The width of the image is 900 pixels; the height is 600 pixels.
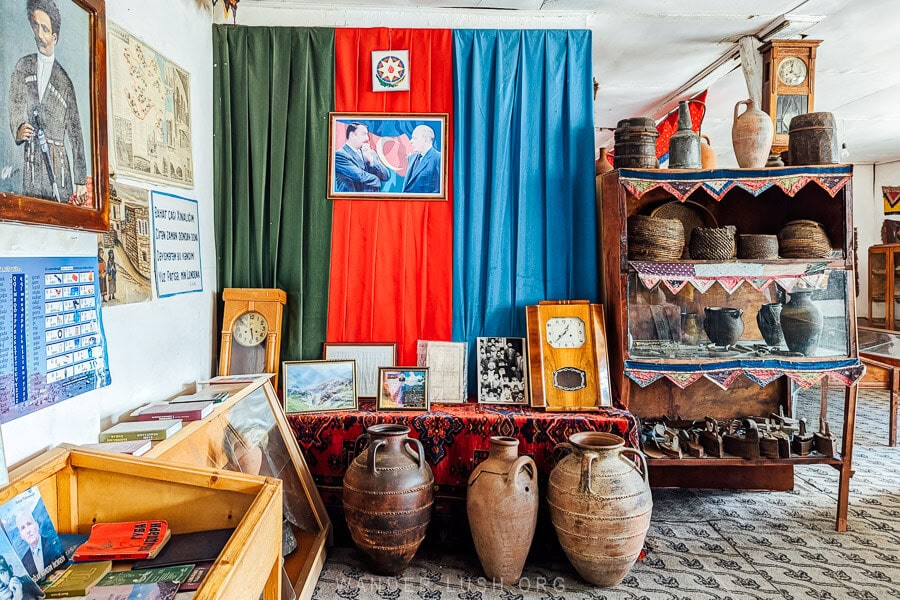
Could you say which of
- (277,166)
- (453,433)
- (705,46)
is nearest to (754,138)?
(705,46)

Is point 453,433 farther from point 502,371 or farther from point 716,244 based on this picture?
point 716,244

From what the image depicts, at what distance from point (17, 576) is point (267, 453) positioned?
4.11 ft

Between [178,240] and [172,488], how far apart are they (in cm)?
152

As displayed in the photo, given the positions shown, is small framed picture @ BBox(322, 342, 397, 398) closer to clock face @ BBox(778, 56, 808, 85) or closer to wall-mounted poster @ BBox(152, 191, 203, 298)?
wall-mounted poster @ BBox(152, 191, 203, 298)

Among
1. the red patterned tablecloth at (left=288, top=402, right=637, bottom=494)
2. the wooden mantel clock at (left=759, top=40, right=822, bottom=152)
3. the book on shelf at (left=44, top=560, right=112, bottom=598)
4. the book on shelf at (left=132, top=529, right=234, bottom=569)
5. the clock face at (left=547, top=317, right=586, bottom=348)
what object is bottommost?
the red patterned tablecloth at (left=288, top=402, right=637, bottom=494)

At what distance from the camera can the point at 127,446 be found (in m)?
1.68

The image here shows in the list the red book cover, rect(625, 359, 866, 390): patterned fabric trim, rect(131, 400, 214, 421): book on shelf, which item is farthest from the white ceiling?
the red book cover

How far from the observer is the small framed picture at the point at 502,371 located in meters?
2.97

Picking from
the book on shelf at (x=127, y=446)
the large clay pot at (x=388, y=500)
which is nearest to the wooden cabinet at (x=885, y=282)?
the large clay pot at (x=388, y=500)

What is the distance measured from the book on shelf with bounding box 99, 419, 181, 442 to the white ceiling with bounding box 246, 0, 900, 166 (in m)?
2.37

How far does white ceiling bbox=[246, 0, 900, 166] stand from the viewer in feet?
10.2

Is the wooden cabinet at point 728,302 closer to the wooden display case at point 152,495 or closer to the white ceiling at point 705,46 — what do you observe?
the white ceiling at point 705,46

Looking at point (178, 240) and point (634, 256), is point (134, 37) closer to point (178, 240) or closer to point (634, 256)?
point (178, 240)

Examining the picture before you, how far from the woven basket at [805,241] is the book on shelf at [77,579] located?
10.4 feet
